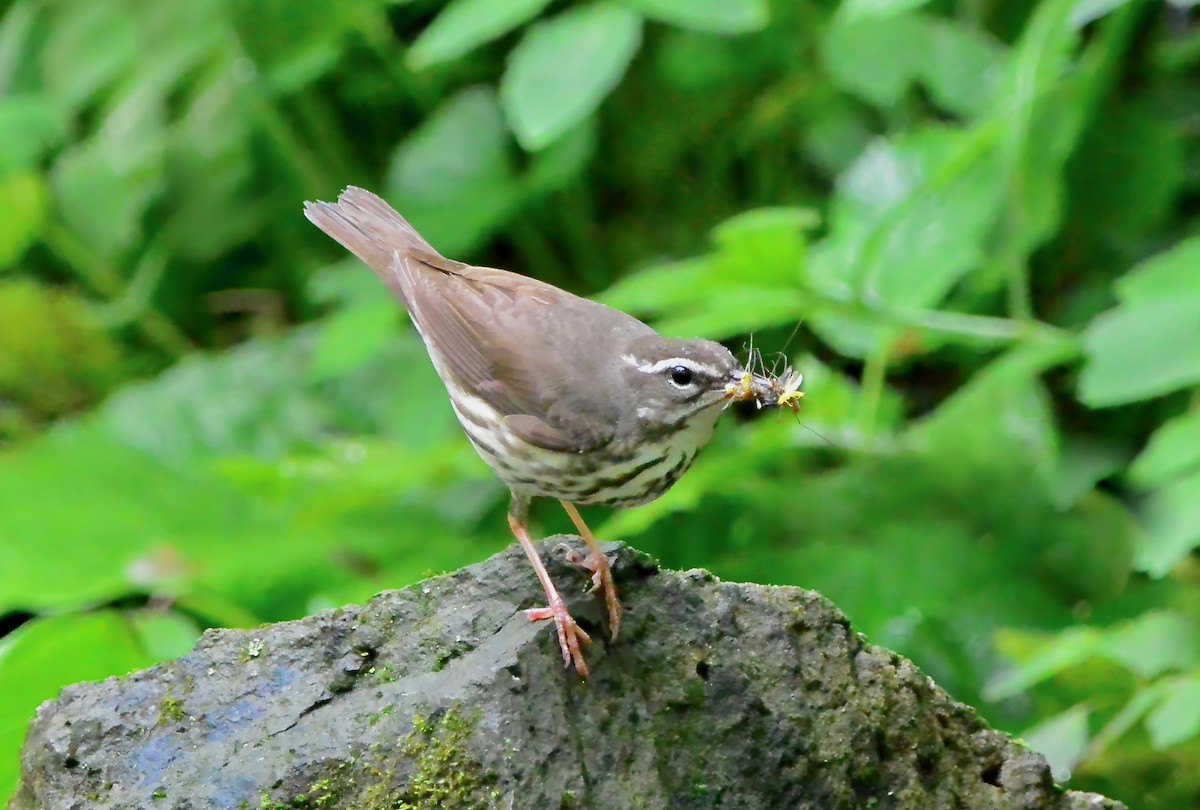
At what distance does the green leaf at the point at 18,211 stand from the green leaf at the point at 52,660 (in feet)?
8.37

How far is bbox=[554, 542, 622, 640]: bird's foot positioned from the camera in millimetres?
2244

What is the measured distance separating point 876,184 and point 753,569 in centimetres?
131

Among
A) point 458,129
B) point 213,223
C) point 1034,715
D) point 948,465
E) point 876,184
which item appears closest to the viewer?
point 1034,715

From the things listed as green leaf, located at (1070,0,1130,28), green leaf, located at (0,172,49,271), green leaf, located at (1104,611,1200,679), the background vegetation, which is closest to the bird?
the background vegetation

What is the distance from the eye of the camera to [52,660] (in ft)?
9.66

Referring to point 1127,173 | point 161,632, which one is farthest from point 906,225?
point 161,632

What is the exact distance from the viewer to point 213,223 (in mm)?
5930

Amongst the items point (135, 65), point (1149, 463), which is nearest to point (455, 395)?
point (1149, 463)

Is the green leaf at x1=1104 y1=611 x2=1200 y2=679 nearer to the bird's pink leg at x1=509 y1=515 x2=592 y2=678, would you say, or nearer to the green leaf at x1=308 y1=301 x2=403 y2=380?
the bird's pink leg at x1=509 y1=515 x2=592 y2=678

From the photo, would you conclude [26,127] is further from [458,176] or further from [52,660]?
[52,660]

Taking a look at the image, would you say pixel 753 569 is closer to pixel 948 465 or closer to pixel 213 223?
pixel 948 465

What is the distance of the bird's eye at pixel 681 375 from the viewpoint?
2275 millimetres

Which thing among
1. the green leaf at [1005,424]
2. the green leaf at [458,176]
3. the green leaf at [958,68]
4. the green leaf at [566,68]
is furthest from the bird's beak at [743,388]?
the green leaf at [458,176]

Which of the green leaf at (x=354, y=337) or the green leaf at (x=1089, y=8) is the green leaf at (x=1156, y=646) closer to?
the green leaf at (x=1089, y=8)
